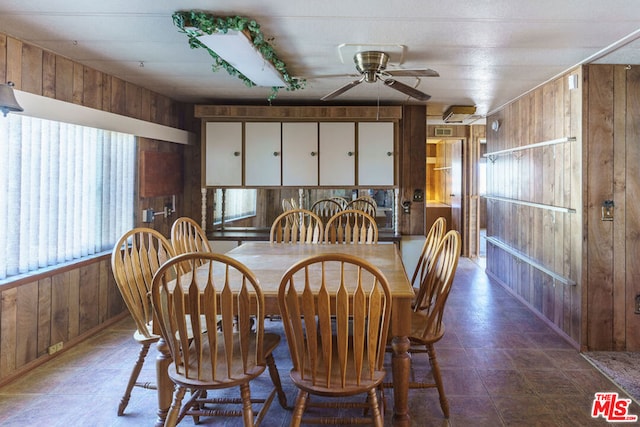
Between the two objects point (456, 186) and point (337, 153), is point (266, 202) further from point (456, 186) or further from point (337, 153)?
point (456, 186)

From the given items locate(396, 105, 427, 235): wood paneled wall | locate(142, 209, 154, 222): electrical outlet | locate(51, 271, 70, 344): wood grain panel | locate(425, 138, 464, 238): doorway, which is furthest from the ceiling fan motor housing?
locate(425, 138, 464, 238): doorway

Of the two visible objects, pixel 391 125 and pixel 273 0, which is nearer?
pixel 273 0

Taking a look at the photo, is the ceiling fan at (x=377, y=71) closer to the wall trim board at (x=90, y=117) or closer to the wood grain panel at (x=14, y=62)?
the wall trim board at (x=90, y=117)

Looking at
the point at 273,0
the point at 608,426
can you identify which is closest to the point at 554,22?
the point at 273,0

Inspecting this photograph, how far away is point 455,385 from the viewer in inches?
102

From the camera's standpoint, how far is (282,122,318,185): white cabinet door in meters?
4.73

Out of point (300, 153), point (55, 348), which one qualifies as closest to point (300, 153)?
point (300, 153)

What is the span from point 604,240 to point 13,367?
4.23 m

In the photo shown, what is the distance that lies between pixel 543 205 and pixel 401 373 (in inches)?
103

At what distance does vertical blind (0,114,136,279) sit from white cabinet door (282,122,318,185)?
1.62 m

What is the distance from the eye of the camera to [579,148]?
3.13m

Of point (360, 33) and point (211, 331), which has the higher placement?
point (360, 33)

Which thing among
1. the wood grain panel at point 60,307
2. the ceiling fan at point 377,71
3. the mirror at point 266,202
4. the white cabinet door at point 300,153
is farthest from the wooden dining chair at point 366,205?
the wood grain panel at point 60,307

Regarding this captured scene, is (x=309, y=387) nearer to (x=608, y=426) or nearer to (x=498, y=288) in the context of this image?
(x=608, y=426)
